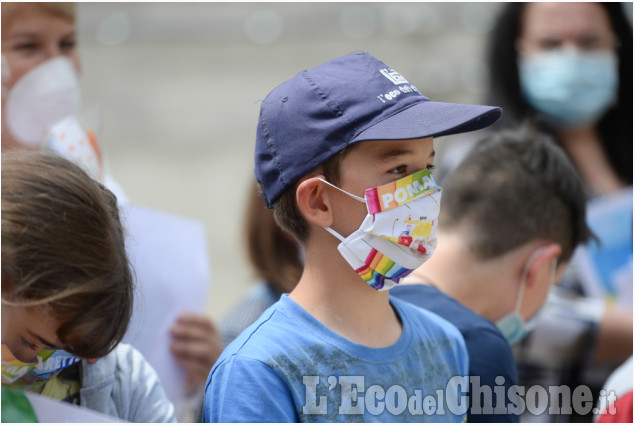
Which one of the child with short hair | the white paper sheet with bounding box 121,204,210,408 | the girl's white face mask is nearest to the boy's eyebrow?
the child with short hair

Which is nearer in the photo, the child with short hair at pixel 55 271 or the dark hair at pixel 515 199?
the child with short hair at pixel 55 271

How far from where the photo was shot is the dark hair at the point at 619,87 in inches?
158

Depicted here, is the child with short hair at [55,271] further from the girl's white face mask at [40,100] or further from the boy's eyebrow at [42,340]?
the girl's white face mask at [40,100]

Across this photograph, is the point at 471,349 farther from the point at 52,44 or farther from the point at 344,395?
the point at 52,44

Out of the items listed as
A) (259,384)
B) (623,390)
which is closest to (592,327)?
(623,390)

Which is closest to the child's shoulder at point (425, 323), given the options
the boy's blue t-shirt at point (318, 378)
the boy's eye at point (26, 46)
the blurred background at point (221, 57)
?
the boy's blue t-shirt at point (318, 378)

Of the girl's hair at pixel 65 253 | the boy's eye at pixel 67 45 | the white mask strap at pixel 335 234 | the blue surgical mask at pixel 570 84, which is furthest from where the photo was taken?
the blue surgical mask at pixel 570 84

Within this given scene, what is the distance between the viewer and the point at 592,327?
326 cm

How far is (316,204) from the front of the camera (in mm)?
1964

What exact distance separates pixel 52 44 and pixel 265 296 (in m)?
1.25

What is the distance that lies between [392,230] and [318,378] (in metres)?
0.37

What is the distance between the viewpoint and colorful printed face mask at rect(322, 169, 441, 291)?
75.7 inches

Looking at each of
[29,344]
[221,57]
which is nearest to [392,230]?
[29,344]

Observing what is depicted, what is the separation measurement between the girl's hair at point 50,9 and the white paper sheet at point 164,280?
781 mm
